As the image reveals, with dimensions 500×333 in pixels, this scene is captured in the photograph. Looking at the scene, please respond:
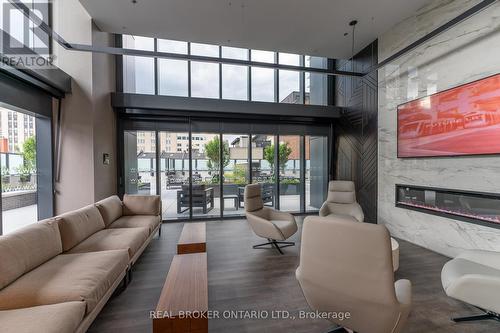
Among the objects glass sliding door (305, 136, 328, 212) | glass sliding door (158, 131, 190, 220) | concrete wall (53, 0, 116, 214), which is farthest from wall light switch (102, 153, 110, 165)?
glass sliding door (305, 136, 328, 212)

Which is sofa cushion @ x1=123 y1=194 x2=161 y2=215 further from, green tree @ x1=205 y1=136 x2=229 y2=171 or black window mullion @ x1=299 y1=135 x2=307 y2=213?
black window mullion @ x1=299 y1=135 x2=307 y2=213

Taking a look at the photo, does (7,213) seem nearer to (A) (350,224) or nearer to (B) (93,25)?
(B) (93,25)

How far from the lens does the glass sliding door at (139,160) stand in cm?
557

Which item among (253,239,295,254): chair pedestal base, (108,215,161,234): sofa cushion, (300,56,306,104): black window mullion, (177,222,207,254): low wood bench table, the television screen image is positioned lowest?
(253,239,295,254): chair pedestal base

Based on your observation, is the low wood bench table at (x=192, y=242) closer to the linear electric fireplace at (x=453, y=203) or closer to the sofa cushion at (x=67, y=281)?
the sofa cushion at (x=67, y=281)

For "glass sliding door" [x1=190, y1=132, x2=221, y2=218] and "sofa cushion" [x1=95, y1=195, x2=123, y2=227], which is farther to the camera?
"glass sliding door" [x1=190, y1=132, x2=221, y2=218]

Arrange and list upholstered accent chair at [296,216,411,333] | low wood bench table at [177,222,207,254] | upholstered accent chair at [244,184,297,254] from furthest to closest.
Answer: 1. upholstered accent chair at [244,184,297,254]
2. low wood bench table at [177,222,207,254]
3. upholstered accent chair at [296,216,411,333]

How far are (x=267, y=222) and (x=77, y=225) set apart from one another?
255cm

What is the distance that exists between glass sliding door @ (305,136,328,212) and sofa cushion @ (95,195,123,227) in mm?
4745

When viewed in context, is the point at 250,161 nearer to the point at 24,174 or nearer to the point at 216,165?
the point at 216,165

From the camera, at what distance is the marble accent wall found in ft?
9.68

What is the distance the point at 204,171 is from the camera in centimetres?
586

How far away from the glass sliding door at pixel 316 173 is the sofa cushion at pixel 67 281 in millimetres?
5313

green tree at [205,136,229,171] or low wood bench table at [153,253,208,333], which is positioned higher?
green tree at [205,136,229,171]
